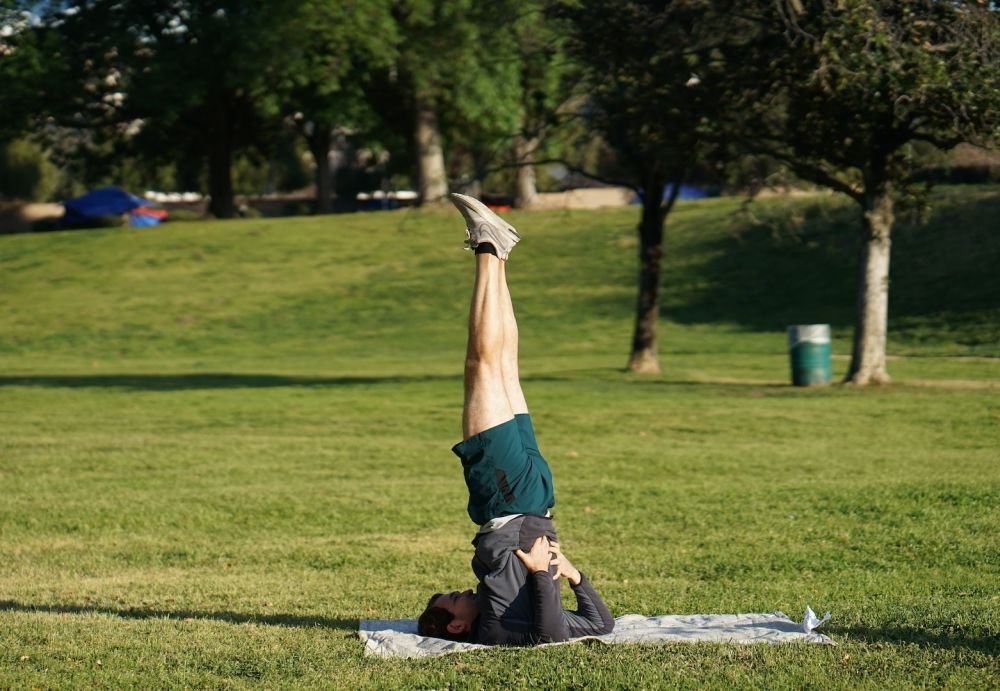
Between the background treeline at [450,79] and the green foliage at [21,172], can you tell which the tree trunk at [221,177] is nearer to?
the background treeline at [450,79]

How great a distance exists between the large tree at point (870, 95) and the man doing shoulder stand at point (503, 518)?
47.8ft

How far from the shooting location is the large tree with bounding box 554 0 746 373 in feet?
76.0

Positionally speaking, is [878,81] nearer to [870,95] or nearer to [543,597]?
[870,95]

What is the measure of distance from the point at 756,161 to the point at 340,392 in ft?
29.4

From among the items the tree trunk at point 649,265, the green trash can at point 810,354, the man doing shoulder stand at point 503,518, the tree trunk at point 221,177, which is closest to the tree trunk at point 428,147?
the tree trunk at point 221,177

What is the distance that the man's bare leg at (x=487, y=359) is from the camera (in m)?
7.13

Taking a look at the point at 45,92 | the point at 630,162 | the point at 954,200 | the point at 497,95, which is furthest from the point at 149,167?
the point at 630,162

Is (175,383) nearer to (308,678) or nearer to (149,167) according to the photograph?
(308,678)

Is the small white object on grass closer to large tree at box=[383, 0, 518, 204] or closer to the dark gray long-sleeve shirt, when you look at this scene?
the dark gray long-sleeve shirt

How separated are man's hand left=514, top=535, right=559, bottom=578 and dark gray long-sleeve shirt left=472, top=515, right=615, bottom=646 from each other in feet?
0.11

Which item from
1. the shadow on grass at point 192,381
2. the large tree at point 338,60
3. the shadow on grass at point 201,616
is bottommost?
the shadow on grass at point 192,381

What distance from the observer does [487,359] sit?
23.6ft

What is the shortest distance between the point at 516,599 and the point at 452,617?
37 cm

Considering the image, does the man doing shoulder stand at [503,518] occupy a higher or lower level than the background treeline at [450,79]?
lower
